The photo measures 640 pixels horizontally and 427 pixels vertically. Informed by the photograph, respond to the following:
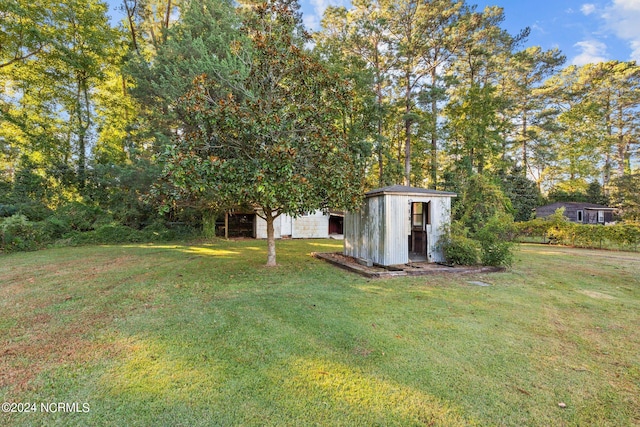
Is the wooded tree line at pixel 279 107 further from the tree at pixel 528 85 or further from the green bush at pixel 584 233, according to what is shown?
the green bush at pixel 584 233

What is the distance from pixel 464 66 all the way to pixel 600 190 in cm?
1897

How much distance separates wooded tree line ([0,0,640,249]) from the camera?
20.0ft

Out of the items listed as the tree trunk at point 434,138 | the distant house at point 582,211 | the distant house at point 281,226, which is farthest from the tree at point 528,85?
the distant house at point 281,226

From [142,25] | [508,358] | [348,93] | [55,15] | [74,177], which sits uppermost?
[142,25]

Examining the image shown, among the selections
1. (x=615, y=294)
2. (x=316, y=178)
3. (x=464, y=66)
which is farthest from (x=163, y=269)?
(x=464, y=66)

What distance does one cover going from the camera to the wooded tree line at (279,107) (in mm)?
6105

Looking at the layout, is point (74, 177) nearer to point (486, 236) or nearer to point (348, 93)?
point (348, 93)

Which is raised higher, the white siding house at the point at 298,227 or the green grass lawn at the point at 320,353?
the white siding house at the point at 298,227

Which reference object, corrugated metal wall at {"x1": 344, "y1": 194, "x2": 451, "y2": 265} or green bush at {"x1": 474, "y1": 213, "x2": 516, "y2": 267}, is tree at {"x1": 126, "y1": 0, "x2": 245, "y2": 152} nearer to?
corrugated metal wall at {"x1": 344, "y1": 194, "x2": 451, "y2": 265}

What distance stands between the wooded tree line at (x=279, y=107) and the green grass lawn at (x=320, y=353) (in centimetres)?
242

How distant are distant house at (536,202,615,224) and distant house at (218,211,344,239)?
19.9 metres

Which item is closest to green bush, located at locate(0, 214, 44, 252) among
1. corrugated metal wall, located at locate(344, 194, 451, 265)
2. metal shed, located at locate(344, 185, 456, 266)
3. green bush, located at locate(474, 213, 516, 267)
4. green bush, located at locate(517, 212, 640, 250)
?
metal shed, located at locate(344, 185, 456, 266)

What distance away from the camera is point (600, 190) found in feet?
83.0

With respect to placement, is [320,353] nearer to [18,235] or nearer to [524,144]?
[18,235]
